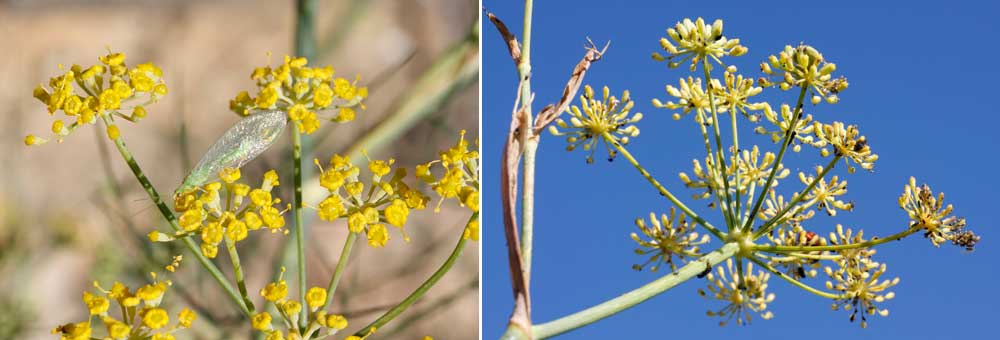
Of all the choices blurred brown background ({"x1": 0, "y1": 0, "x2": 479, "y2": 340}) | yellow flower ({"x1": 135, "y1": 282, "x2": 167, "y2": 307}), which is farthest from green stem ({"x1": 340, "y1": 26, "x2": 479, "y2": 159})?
yellow flower ({"x1": 135, "y1": 282, "x2": 167, "y2": 307})

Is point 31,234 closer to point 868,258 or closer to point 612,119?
point 612,119

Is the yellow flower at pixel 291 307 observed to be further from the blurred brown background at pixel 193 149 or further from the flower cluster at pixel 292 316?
the blurred brown background at pixel 193 149

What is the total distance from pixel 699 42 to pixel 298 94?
1.72ft

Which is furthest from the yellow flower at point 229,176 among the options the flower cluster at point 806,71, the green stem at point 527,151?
the flower cluster at point 806,71

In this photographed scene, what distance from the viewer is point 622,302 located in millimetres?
757

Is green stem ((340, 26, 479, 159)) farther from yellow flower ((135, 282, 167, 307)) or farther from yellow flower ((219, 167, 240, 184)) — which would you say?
yellow flower ((135, 282, 167, 307))

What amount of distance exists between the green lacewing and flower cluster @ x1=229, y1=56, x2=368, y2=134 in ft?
0.13

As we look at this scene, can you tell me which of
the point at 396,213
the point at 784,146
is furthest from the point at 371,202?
the point at 784,146

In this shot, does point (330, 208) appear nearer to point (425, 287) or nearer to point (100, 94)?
point (425, 287)

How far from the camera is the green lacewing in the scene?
100 cm

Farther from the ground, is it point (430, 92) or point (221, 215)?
point (430, 92)

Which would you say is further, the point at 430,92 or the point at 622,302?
the point at 430,92

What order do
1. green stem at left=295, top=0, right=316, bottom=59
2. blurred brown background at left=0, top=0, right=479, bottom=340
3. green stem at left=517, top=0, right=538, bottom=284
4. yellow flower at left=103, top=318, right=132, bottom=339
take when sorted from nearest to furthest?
green stem at left=517, top=0, right=538, bottom=284, yellow flower at left=103, top=318, right=132, bottom=339, blurred brown background at left=0, top=0, right=479, bottom=340, green stem at left=295, top=0, right=316, bottom=59

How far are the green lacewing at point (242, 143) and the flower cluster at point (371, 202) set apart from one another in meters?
0.10
